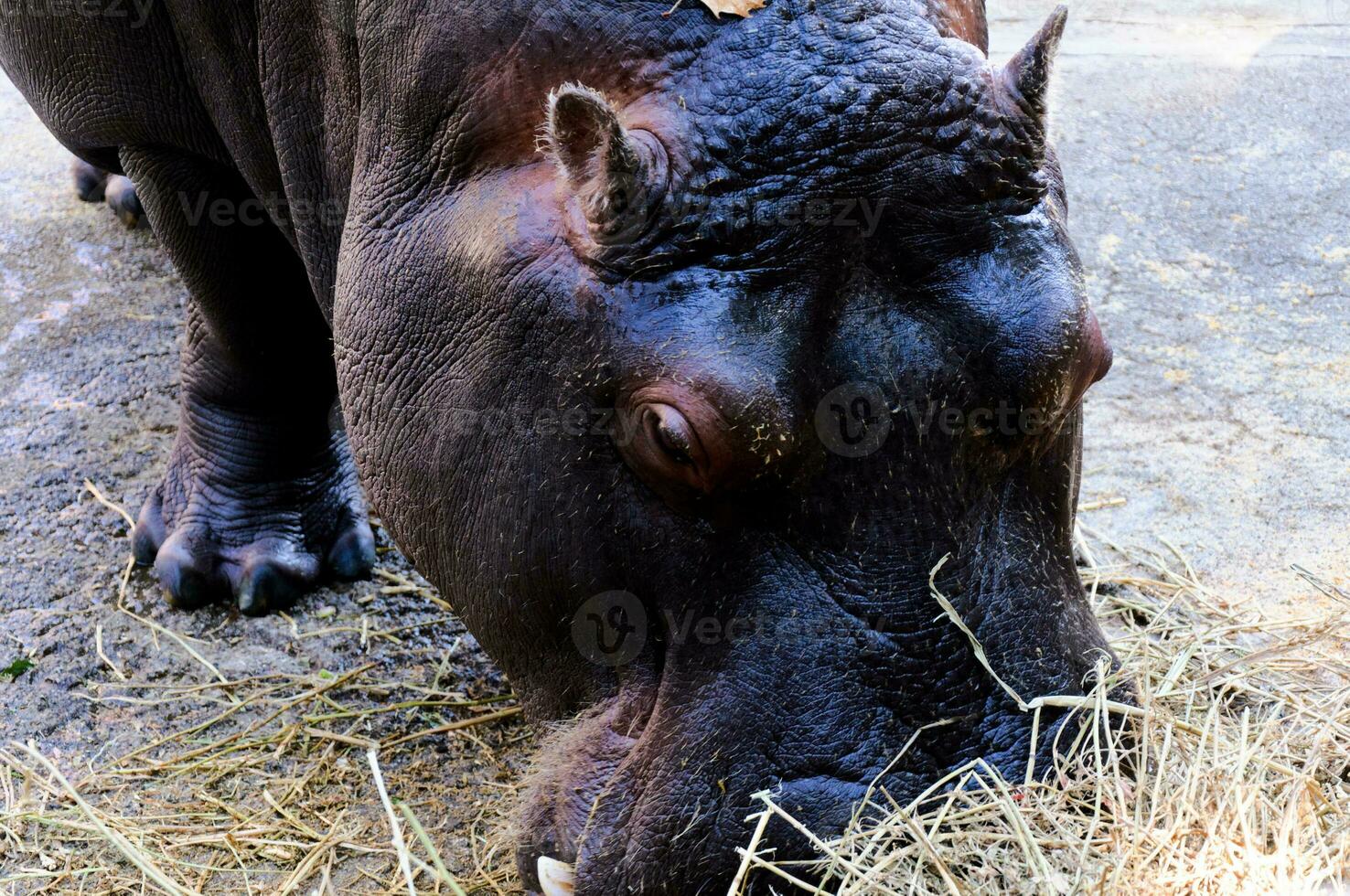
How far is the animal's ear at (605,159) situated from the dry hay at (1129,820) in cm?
83

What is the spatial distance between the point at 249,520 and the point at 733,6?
243 cm

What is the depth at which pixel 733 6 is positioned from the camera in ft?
6.73

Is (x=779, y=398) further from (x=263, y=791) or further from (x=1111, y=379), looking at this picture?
(x=1111, y=379)

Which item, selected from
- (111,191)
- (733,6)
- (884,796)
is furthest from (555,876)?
(111,191)

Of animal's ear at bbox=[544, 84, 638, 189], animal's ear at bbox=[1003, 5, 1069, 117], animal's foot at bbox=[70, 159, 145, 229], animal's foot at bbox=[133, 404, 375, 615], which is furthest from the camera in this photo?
animal's foot at bbox=[70, 159, 145, 229]

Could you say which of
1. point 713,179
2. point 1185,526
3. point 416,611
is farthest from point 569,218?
point 1185,526

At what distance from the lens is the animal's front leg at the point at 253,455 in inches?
145

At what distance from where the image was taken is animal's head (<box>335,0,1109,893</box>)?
1.97 metres

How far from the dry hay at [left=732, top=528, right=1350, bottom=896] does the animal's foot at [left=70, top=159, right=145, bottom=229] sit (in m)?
4.54

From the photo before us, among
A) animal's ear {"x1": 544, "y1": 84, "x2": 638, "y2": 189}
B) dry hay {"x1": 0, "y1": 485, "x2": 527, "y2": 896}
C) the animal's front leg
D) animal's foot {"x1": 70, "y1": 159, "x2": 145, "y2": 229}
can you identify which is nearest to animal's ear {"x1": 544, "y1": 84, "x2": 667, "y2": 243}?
animal's ear {"x1": 544, "y1": 84, "x2": 638, "y2": 189}

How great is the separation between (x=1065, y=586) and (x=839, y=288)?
627mm

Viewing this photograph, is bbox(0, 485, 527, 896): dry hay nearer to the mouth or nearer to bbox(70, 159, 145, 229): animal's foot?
the mouth

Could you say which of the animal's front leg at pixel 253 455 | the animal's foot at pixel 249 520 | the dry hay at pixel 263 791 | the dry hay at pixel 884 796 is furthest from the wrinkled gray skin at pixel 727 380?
the animal's foot at pixel 249 520

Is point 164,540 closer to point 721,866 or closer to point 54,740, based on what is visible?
point 54,740
